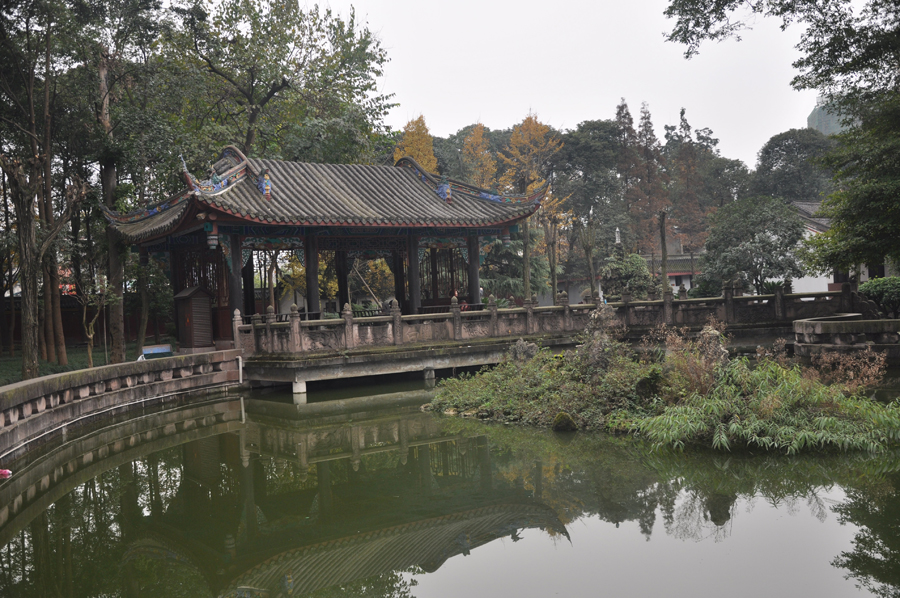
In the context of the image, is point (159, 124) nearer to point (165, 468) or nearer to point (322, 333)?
point (322, 333)

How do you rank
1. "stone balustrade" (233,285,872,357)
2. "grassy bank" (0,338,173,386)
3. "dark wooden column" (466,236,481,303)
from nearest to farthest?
"stone balustrade" (233,285,872,357), "grassy bank" (0,338,173,386), "dark wooden column" (466,236,481,303)

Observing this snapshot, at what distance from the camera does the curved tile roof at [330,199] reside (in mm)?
14898

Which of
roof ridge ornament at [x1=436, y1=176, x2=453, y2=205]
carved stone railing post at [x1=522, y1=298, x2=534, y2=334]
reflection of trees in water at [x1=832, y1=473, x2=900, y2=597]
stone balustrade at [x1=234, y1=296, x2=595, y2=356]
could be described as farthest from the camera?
roof ridge ornament at [x1=436, y1=176, x2=453, y2=205]

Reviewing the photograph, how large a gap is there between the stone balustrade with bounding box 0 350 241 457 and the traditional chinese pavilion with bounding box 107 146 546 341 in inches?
63.6

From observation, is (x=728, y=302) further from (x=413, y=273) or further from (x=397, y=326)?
(x=397, y=326)

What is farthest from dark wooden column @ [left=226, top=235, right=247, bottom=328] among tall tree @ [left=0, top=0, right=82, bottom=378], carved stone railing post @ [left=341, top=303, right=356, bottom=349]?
tall tree @ [left=0, top=0, right=82, bottom=378]

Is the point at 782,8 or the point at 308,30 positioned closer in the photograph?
the point at 782,8

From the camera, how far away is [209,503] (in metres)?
7.12

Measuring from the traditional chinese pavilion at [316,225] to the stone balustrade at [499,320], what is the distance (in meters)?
1.73

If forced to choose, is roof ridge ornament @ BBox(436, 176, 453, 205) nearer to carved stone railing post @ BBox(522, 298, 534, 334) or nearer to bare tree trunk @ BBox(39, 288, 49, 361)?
carved stone railing post @ BBox(522, 298, 534, 334)

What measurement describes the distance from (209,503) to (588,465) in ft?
13.9

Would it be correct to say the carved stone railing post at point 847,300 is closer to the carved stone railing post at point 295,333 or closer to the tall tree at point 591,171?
the carved stone railing post at point 295,333

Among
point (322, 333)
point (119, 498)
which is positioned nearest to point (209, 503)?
point (119, 498)

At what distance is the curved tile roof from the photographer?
14.9m
